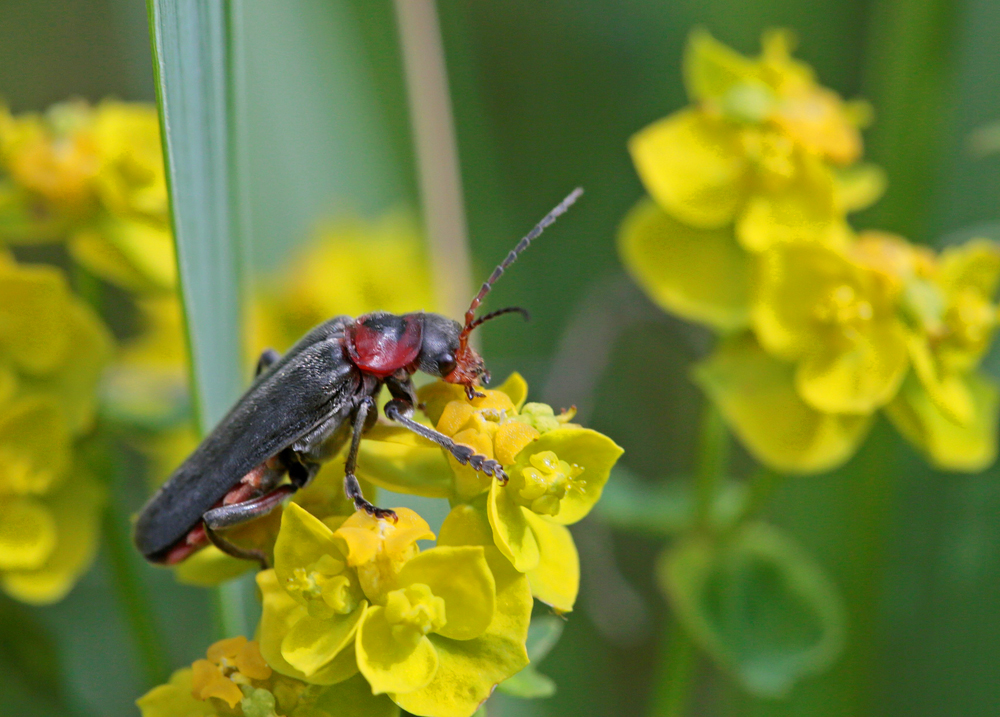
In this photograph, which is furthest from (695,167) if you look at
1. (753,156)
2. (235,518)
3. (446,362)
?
(235,518)

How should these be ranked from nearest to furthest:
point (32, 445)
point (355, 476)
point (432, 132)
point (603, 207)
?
1. point (355, 476)
2. point (32, 445)
3. point (432, 132)
4. point (603, 207)

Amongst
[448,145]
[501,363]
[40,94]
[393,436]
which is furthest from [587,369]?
[40,94]

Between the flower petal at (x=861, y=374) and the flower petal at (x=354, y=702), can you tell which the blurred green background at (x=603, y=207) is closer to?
the flower petal at (x=861, y=374)

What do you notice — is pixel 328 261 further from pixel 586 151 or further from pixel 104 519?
pixel 104 519

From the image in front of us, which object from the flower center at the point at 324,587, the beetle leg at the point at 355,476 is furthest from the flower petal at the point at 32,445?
the flower center at the point at 324,587

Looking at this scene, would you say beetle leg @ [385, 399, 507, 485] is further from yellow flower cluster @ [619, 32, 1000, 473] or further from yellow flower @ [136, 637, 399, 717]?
yellow flower cluster @ [619, 32, 1000, 473]

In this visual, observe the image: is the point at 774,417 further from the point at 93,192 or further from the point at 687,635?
the point at 93,192

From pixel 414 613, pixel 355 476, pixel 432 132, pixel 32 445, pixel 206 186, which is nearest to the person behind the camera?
pixel 414 613

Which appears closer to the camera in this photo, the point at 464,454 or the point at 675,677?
the point at 464,454
